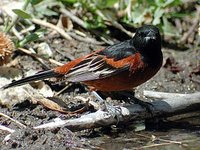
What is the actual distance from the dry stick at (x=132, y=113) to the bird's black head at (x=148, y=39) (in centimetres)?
59

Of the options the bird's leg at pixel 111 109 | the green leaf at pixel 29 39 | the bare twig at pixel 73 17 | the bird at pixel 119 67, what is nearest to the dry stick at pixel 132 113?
the bird's leg at pixel 111 109

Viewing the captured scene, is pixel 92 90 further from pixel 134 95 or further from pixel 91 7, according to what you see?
pixel 91 7

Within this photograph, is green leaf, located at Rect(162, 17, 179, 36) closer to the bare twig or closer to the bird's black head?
the bare twig

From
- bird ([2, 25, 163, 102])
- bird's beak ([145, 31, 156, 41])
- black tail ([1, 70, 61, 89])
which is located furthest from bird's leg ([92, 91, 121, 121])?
bird's beak ([145, 31, 156, 41])

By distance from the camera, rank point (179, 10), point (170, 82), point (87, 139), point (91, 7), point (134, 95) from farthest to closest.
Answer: point (179, 10) < point (91, 7) < point (170, 82) < point (134, 95) < point (87, 139)

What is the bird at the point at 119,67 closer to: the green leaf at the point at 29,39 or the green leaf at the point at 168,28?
the green leaf at the point at 29,39

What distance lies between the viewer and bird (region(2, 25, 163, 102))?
6.20 metres

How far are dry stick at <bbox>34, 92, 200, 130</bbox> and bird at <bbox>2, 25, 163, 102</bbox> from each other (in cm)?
31

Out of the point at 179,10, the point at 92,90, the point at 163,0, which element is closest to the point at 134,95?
the point at 92,90

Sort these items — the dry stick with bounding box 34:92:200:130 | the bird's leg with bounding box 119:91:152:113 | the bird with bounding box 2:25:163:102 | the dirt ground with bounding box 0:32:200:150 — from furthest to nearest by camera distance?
1. the bird with bounding box 2:25:163:102
2. the bird's leg with bounding box 119:91:152:113
3. the dry stick with bounding box 34:92:200:130
4. the dirt ground with bounding box 0:32:200:150

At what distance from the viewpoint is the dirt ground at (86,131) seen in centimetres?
553

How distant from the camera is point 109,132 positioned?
604 centimetres

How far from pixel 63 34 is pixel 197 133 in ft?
9.21

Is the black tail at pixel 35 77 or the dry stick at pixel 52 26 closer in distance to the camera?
the black tail at pixel 35 77
